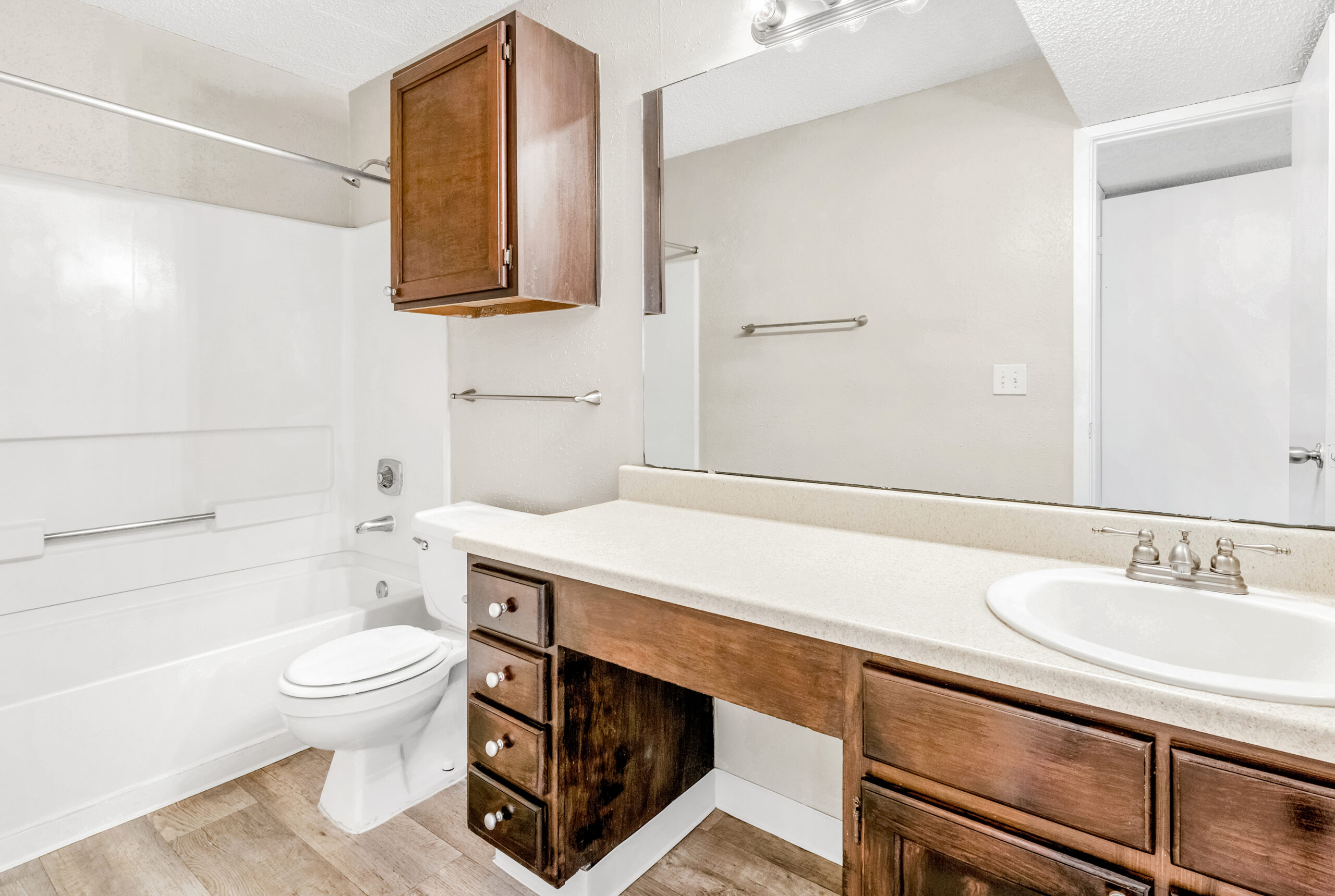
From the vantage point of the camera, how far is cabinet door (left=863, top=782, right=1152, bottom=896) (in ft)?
2.40

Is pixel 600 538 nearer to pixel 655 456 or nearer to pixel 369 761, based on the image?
pixel 655 456

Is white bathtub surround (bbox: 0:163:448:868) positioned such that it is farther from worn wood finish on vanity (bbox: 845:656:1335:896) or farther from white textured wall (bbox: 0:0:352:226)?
worn wood finish on vanity (bbox: 845:656:1335:896)

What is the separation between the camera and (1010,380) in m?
→ 1.24

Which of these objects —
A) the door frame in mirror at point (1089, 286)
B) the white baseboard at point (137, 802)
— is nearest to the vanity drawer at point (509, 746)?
the white baseboard at point (137, 802)

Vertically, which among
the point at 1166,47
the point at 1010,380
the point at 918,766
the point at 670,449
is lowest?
the point at 918,766

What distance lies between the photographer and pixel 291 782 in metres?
1.97

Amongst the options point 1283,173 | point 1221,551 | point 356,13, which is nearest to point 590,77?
point 356,13

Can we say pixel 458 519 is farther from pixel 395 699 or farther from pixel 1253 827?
pixel 1253 827

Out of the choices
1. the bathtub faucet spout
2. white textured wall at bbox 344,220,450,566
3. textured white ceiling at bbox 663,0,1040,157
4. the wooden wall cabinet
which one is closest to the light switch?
textured white ceiling at bbox 663,0,1040,157

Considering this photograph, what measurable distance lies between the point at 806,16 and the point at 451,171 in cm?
94

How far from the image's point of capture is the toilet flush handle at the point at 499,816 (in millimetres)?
1390

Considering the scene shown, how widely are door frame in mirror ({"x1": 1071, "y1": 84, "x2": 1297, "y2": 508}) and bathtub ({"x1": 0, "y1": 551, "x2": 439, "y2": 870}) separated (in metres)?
2.04

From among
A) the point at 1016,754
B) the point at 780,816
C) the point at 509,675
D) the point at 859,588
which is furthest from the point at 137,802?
the point at 1016,754

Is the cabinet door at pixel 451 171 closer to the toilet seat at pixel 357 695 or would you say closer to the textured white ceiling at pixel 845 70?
the textured white ceiling at pixel 845 70
